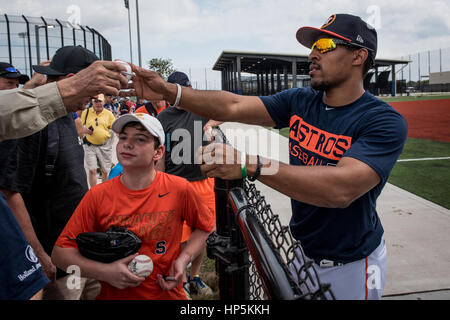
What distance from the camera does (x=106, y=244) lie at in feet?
6.25

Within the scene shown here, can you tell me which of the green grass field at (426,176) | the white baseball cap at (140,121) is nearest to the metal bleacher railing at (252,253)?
the white baseball cap at (140,121)

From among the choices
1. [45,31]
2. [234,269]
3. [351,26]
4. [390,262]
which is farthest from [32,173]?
[45,31]

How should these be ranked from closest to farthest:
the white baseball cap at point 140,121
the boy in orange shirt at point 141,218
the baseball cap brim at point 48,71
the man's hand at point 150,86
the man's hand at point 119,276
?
1. the man's hand at point 119,276
2. the boy in orange shirt at point 141,218
3. the man's hand at point 150,86
4. the white baseball cap at point 140,121
5. the baseball cap brim at point 48,71

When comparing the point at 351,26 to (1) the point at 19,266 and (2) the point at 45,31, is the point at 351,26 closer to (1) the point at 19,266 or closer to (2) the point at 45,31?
(1) the point at 19,266

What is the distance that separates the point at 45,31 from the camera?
36688mm

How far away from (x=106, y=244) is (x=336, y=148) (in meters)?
1.46

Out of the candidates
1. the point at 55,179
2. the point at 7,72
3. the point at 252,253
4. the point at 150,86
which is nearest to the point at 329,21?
the point at 150,86

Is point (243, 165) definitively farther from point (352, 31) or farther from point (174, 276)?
point (352, 31)

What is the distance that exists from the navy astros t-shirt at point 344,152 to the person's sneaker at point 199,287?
1592 mm

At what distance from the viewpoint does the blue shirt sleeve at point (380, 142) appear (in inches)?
63.6

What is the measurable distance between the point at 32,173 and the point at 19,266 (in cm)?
103

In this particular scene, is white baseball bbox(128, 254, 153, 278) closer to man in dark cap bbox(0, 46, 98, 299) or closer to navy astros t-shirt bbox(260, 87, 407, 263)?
man in dark cap bbox(0, 46, 98, 299)

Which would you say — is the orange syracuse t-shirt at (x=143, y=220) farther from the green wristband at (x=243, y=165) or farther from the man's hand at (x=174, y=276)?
the green wristband at (x=243, y=165)
